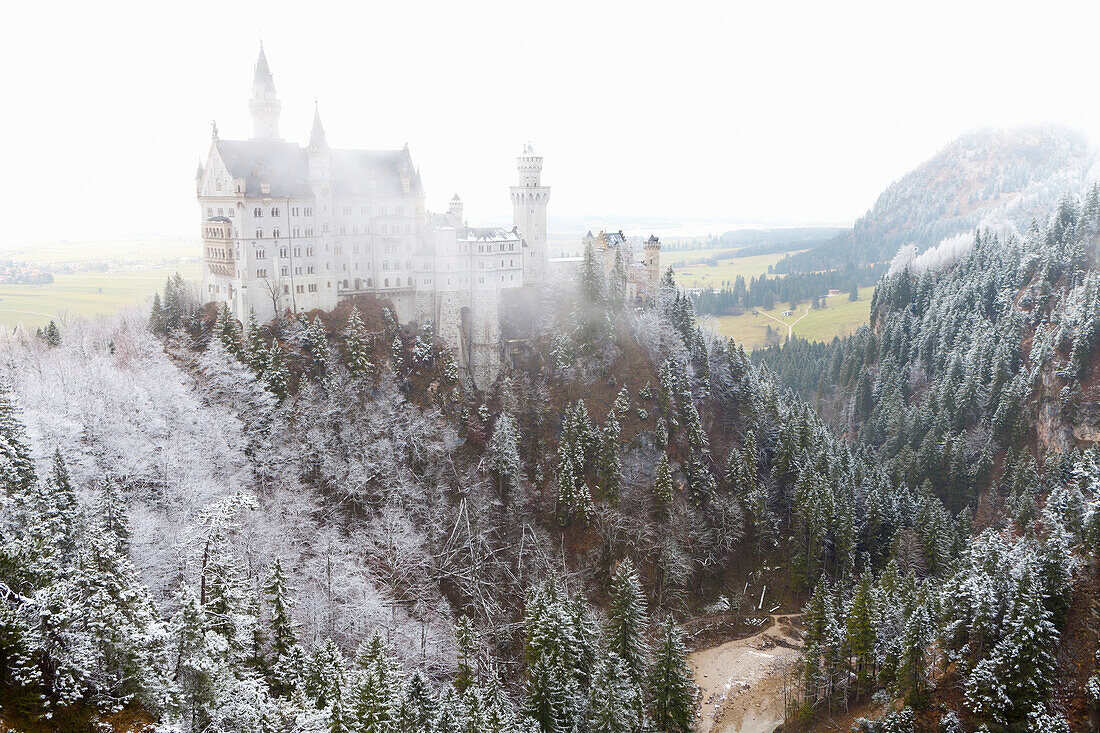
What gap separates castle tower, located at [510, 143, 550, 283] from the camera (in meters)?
104

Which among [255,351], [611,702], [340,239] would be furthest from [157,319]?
[611,702]

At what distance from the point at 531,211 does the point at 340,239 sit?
95.5ft

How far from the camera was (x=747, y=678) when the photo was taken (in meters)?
71.7

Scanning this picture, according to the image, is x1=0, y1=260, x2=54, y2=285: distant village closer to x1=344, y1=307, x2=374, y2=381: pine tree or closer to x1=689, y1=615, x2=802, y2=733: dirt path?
x1=344, y1=307, x2=374, y2=381: pine tree

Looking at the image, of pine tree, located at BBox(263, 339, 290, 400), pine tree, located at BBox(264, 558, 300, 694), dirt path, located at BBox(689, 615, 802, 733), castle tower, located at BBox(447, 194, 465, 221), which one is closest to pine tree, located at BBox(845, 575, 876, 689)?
dirt path, located at BBox(689, 615, 802, 733)

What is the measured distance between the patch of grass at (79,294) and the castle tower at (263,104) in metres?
21.6

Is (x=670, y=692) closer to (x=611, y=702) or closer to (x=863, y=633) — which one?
(x=611, y=702)

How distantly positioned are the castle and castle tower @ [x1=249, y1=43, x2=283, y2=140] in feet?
0.39

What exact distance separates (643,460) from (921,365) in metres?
80.1

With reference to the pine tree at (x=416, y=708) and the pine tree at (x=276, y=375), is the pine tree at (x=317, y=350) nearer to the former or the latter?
the pine tree at (x=276, y=375)

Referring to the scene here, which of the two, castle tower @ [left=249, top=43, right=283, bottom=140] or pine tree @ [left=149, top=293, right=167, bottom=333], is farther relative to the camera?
castle tower @ [left=249, top=43, right=283, bottom=140]

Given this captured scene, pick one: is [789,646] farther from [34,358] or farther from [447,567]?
[34,358]

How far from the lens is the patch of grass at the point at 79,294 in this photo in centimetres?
8569

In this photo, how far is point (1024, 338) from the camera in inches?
4680
